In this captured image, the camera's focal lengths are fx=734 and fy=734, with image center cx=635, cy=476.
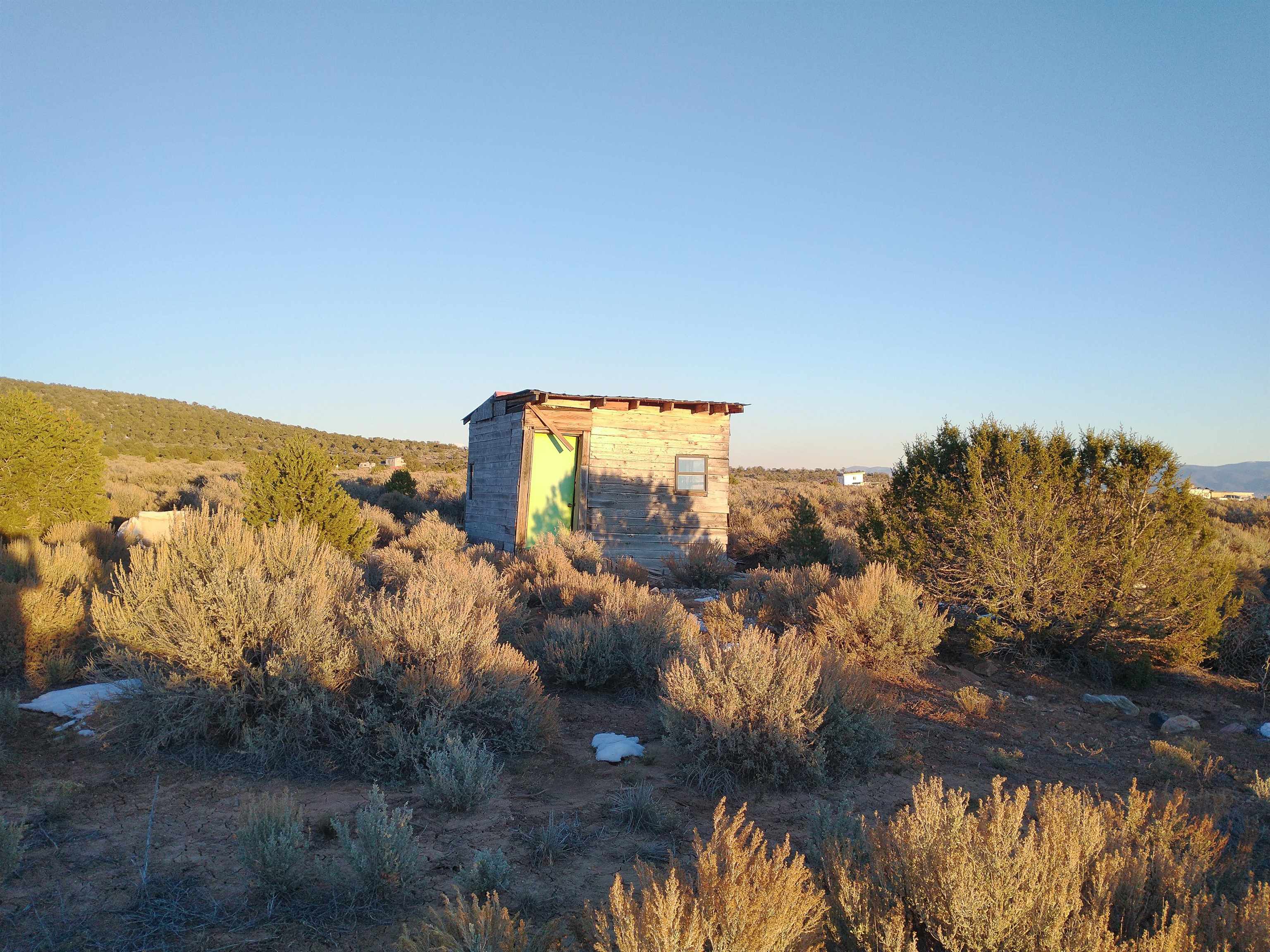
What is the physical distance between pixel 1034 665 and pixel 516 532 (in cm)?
866

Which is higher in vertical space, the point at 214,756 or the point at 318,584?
the point at 318,584

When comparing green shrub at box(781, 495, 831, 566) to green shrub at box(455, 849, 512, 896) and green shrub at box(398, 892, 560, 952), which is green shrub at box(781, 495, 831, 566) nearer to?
green shrub at box(455, 849, 512, 896)

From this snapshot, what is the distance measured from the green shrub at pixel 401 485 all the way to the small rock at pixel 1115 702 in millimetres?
17067

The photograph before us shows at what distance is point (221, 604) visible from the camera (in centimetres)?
500

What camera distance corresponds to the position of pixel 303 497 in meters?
10.5

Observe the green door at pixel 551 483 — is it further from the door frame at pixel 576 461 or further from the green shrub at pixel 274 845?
the green shrub at pixel 274 845

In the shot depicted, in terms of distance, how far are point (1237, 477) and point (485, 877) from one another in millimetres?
159487

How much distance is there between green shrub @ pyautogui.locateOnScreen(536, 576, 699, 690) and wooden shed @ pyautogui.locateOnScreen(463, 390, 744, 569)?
266 inches

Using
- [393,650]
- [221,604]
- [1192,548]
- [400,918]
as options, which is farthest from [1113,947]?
[1192,548]

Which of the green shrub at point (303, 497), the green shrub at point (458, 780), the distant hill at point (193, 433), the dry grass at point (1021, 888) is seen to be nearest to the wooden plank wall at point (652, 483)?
the green shrub at point (303, 497)

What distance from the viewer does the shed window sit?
1469 cm

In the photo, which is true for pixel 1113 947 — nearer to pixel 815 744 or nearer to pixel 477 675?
pixel 815 744

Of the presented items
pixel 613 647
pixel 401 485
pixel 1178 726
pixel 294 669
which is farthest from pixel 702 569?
pixel 401 485

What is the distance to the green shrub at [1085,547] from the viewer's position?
25.0ft
